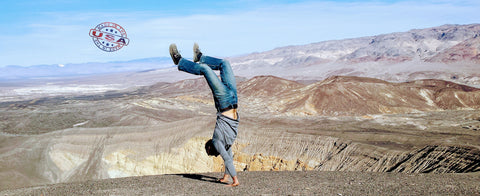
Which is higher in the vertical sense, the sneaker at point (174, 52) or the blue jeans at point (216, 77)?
the sneaker at point (174, 52)

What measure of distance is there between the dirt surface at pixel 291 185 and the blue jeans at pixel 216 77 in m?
1.96

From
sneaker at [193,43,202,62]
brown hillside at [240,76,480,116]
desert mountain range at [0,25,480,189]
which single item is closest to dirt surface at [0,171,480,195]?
sneaker at [193,43,202,62]

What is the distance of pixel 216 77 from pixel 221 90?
34 centimetres

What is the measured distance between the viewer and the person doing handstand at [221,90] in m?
7.64

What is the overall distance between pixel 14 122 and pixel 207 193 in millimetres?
57389

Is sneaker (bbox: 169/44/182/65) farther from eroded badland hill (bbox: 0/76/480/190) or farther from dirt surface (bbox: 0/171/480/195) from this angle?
eroded badland hill (bbox: 0/76/480/190)

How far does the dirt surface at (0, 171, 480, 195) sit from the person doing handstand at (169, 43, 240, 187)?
2.47ft

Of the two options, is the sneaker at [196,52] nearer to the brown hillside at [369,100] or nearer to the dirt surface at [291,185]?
the dirt surface at [291,185]

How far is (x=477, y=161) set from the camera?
1705cm

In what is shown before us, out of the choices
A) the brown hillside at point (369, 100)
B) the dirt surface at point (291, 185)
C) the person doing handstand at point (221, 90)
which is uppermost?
the person doing handstand at point (221, 90)

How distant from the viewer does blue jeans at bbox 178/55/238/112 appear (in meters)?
7.62

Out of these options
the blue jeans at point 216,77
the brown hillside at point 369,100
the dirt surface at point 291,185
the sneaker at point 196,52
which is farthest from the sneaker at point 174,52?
the brown hillside at point 369,100

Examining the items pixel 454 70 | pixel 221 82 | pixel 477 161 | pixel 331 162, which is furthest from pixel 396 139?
pixel 454 70

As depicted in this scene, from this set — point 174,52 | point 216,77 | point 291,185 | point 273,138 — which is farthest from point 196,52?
point 273,138
